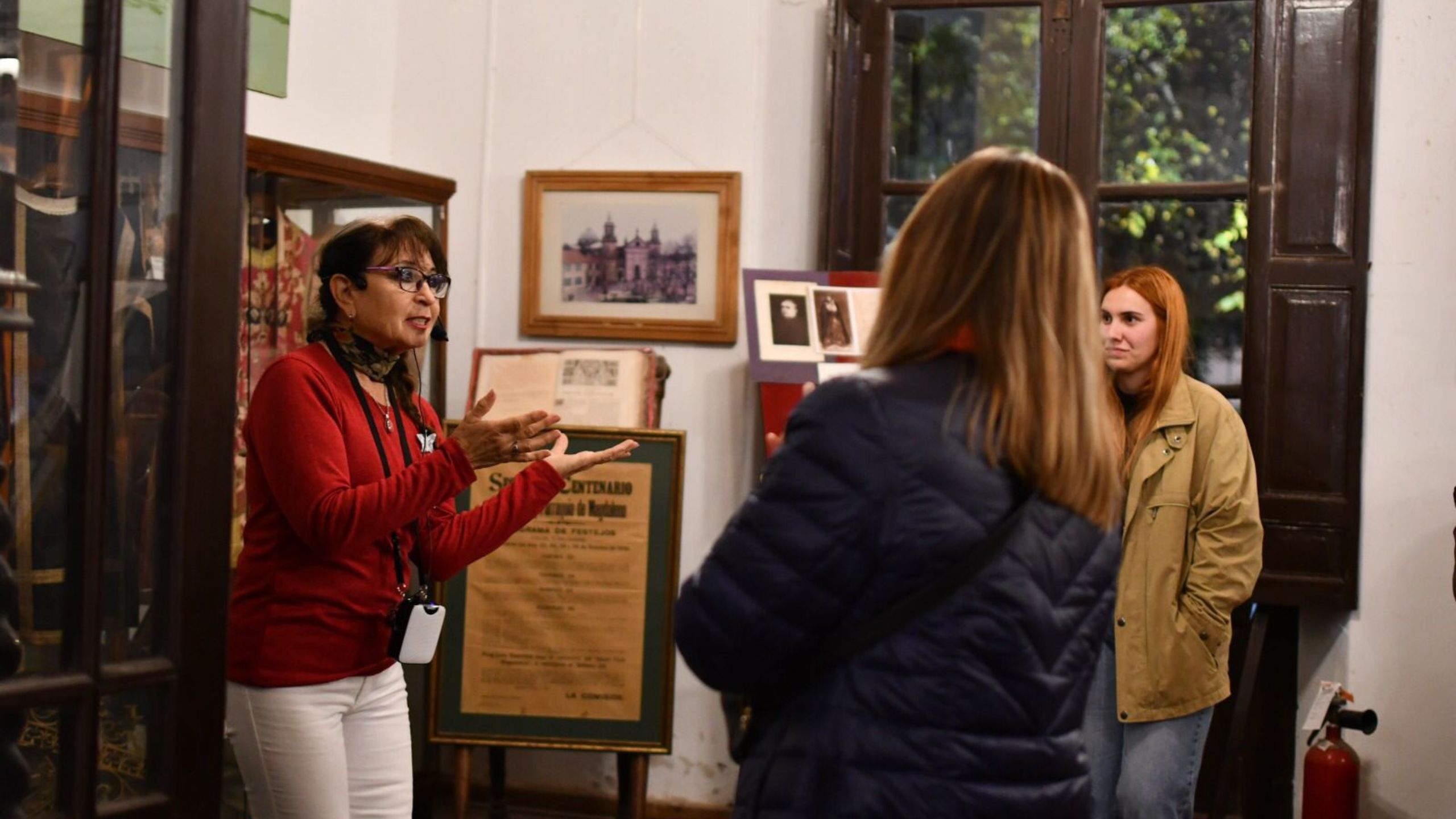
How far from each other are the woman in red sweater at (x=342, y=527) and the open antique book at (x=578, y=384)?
6.61 feet

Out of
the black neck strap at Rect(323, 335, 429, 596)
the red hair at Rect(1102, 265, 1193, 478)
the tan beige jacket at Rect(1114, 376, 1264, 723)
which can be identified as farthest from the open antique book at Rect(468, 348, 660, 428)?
the black neck strap at Rect(323, 335, 429, 596)

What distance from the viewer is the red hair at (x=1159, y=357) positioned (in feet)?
11.0

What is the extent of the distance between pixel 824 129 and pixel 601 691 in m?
1.91

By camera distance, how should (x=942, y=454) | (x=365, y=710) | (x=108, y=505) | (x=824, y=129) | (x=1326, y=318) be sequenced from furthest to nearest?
(x=824, y=129)
(x=1326, y=318)
(x=365, y=710)
(x=108, y=505)
(x=942, y=454)

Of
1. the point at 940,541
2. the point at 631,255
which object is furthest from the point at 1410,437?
the point at 940,541

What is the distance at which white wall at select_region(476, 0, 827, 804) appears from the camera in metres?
4.80

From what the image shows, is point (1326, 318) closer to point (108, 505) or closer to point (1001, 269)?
point (1001, 269)

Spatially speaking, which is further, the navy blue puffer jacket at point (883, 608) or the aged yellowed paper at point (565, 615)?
the aged yellowed paper at point (565, 615)

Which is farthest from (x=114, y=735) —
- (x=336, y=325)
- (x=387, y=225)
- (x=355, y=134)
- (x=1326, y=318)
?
(x=1326, y=318)

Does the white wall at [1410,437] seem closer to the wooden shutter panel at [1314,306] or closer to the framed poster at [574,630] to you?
the wooden shutter panel at [1314,306]

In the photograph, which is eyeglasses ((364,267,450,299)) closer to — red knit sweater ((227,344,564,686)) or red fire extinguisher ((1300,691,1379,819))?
red knit sweater ((227,344,564,686))

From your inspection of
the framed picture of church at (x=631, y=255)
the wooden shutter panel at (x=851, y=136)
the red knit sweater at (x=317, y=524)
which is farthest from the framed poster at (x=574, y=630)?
the red knit sweater at (x=317, y=524)

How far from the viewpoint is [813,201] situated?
4.84 meters

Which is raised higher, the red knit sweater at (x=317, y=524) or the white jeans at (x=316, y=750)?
the red knit sweater at (x=317, y=524)
